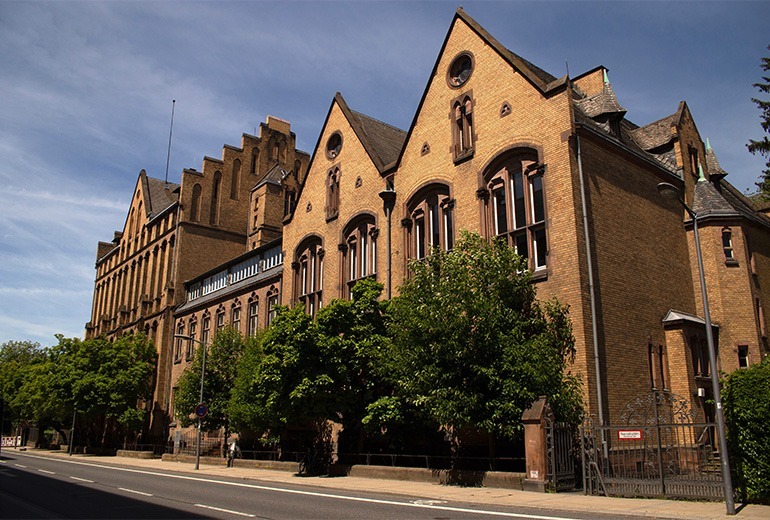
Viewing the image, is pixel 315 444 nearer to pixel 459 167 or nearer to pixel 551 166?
pixel 459 167

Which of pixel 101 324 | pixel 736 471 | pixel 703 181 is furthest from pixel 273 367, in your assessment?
pixel 101 324

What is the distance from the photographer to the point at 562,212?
69.1 feet

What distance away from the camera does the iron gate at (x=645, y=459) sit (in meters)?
15.2

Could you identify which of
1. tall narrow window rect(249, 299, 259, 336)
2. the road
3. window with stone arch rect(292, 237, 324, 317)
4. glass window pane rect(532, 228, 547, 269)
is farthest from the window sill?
tall narrow window rect(249, 299, 259, 336)

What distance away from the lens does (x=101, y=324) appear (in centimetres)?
7088

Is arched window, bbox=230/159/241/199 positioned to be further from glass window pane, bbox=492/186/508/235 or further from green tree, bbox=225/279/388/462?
glass window pane, bbox=492/186/508/235

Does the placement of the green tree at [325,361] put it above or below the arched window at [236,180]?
below

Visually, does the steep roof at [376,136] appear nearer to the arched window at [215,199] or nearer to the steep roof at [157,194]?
the arched window at [215,199]

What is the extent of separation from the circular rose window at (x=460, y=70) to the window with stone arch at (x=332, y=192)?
9118 mm

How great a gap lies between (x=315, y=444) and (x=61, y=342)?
1364 inches

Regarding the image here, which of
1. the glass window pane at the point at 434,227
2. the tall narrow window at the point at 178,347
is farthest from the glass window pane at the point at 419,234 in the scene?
the tall narrow window at the point at 178,347

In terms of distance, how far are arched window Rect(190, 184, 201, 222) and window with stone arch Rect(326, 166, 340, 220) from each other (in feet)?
83.0

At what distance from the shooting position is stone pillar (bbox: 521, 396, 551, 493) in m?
16.9

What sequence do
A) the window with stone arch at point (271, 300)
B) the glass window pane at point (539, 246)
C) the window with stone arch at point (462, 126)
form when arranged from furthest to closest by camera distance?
1. the window with stone arch at point (271, 300)
2. the window with stone arch at point (462, 126)
3. the glass window pane at point (539, 246)
